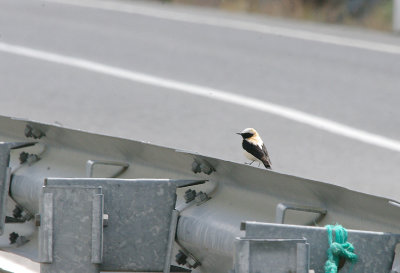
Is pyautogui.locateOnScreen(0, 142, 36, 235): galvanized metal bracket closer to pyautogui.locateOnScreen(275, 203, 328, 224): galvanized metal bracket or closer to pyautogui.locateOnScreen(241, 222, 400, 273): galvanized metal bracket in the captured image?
Result: pyautogui.locateOnScreen(275, 203, 328, 224): galvanized metal bracket

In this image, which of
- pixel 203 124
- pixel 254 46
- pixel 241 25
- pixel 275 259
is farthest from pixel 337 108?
pixel 275 259

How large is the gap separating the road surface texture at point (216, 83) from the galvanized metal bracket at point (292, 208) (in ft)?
15.2

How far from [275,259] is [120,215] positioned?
1.20 metres

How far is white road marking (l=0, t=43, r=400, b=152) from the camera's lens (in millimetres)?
11953

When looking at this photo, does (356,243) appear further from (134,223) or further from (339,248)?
(134,223)

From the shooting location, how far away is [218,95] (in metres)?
14.3

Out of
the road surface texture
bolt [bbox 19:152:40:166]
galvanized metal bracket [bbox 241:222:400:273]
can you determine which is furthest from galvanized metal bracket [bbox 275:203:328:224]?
the road surface texture

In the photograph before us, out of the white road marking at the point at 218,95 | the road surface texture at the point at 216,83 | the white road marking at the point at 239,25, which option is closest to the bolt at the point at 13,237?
the road surface texture at the point at 216,83

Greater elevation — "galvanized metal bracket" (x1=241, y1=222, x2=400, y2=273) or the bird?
the bird

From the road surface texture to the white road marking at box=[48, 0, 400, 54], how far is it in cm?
3

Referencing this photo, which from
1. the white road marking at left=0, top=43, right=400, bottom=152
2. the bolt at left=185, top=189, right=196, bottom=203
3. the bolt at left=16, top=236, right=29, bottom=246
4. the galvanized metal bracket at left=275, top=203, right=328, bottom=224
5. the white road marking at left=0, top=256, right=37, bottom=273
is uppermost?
the white road marking at left=0, top=43, right=400, bottom=152

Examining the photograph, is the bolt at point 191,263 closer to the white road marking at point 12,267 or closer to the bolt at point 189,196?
the bolt at point 189,196

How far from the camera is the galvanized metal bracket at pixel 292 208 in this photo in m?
5.02

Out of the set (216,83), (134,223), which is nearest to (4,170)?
(134,223)
